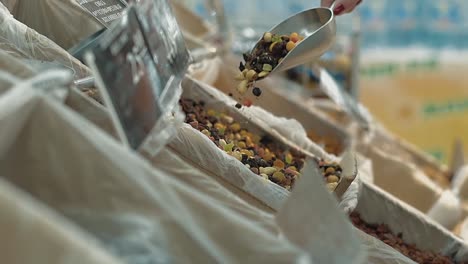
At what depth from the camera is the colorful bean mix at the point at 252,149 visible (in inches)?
62.9

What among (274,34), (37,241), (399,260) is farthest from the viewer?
(274,34)

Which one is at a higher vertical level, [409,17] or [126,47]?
[409,17]

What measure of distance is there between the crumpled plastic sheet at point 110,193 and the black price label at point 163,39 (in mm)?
233

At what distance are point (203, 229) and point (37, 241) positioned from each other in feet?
0.79

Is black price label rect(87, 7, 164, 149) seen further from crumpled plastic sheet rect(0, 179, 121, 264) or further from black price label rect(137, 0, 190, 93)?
crumpled plastic sheet rect(0, 179, 121, 264)

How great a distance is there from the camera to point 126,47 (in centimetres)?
104

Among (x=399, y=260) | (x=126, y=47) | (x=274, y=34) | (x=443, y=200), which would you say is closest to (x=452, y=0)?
(x=443, y=200)

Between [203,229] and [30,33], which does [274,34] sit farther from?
[203,229]

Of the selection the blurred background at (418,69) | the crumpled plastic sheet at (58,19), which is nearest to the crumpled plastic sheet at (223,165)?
the crumpled plastic sheet at (58,19)

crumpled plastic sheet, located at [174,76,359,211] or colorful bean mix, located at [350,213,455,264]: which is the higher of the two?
crumpled plastic sheet, located at [174,76,359,211]

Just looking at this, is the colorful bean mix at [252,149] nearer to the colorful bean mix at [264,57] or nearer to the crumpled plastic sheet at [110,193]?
the colorful bean mix at [264,57]

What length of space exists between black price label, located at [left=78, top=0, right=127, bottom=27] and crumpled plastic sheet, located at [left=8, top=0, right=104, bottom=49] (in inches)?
1.1

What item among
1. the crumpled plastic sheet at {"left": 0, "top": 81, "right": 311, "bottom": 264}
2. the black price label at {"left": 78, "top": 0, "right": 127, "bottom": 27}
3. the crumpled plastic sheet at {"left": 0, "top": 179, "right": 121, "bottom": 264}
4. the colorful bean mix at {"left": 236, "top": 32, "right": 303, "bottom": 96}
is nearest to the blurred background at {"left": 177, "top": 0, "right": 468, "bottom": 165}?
the colorful bean mix at {"left": 236, "top": 32, "right": 303, "bottom": 96}

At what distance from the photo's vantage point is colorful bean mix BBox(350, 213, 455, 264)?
187 centimetres
